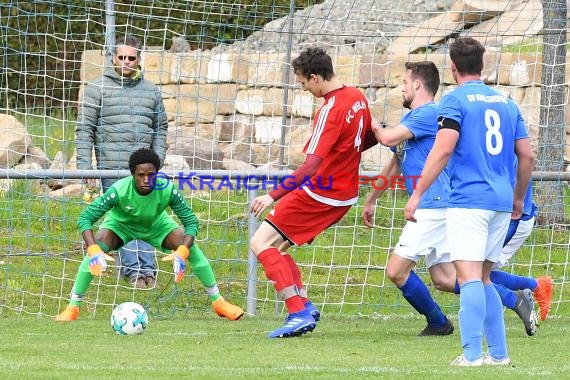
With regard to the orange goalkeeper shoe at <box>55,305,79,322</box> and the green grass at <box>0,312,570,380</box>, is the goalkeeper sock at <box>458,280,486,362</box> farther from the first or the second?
the orange goalkeeper shoe at <box>55,305,79,322</box>

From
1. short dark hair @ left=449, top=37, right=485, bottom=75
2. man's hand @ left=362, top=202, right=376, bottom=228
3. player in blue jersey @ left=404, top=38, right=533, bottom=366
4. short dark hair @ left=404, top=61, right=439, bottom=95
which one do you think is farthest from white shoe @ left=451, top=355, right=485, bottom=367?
short dark hair @ left=404, top=61, right=439, bottom=95

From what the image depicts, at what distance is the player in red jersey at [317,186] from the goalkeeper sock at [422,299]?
2.19ft

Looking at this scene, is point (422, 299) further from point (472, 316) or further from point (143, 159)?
point (143, 159)

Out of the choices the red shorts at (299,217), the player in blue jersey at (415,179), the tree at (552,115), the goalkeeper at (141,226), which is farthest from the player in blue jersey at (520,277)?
the goalkeeper at (141,226)

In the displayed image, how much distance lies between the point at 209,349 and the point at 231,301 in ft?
10.4

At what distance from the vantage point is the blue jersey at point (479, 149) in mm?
6504

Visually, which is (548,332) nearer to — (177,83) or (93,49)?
(177,83)

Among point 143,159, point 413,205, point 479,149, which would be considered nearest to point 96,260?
point 143,159

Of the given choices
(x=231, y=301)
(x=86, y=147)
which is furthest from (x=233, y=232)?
(x=86, y=147)

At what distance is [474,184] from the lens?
6500 mm

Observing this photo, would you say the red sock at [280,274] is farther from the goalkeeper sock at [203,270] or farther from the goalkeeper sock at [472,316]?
the goalkeeper sock at [472,316]

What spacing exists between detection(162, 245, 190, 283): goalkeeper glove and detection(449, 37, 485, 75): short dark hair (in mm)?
3401

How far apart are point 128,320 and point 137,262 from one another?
2.37 m

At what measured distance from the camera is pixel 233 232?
11055 millimetres
